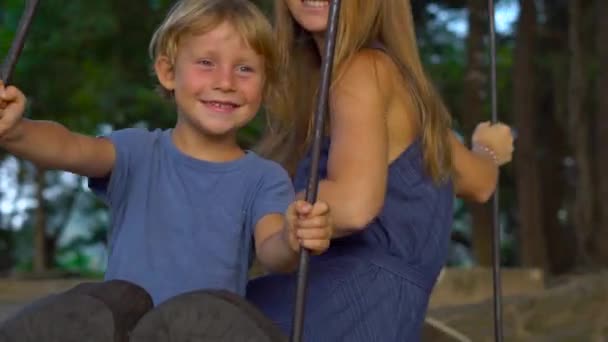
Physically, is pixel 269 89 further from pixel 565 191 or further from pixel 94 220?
pixel 94 220

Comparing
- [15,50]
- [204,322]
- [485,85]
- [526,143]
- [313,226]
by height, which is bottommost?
[526,143]

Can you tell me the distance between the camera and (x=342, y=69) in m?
2.31

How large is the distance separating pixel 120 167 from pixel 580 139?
20.4 ft

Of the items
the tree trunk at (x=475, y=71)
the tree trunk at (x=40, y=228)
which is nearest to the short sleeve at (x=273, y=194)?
the tree trunk at (x=475, y=71)

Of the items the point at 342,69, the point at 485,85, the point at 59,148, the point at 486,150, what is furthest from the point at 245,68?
the point at 485,85

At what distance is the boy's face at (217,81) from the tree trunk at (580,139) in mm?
5732

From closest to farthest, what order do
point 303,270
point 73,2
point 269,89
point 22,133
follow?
point 303,270, point 22,133, point 269,89, point 73,2

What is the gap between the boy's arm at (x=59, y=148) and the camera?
204cm

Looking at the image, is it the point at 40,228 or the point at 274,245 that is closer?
the point at 274,245

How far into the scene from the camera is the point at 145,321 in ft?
5.93

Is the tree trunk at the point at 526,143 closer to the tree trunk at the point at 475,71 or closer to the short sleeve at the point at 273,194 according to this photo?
the tree trunk at the point at 475,71

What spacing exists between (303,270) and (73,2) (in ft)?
24.9

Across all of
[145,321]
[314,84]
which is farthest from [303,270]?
[314,84]

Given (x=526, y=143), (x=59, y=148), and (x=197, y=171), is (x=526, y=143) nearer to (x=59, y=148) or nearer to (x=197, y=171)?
(x=197, y=171)
